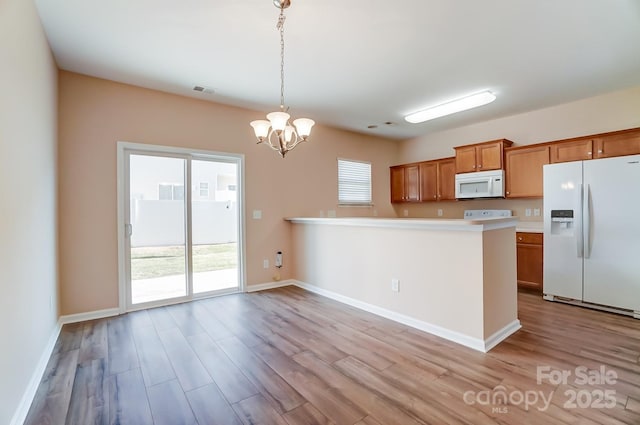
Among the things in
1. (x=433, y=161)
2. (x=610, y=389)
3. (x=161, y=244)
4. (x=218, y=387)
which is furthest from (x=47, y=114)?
(x=433, y=161)

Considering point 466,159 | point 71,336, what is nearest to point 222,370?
point 71,336

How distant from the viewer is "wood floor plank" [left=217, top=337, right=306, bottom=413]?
6.19ft

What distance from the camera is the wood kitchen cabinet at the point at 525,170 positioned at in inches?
174

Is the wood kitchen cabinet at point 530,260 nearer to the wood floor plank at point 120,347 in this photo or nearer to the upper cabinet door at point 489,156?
the upper cabinet door at point 489,156

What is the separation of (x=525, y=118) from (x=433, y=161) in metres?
1.59

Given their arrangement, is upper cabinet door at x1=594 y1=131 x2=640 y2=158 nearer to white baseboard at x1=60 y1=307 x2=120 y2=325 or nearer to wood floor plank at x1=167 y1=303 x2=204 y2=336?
wood floor plank at x1=167 y1=303 x2=204 y2=336

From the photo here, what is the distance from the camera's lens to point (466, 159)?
17.0 ft

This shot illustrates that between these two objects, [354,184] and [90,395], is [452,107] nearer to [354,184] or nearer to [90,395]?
[354,184]

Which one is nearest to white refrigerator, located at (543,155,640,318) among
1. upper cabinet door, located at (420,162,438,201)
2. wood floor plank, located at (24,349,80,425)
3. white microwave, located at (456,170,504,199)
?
white microwave, located at (456,170,504,199)

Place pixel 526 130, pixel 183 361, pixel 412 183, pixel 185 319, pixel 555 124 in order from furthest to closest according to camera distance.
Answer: pixel 412 183, pixel 526 130, pixel 555 124, pixel 185 319, pixel 183 361

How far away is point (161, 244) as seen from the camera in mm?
3850

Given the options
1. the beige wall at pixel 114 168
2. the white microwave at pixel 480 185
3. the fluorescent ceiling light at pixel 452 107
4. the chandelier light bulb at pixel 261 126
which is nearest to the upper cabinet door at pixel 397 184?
the white microwave at pixel 480 185

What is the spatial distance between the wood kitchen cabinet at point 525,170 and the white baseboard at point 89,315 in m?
5.78

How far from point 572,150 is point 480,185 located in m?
1.26
